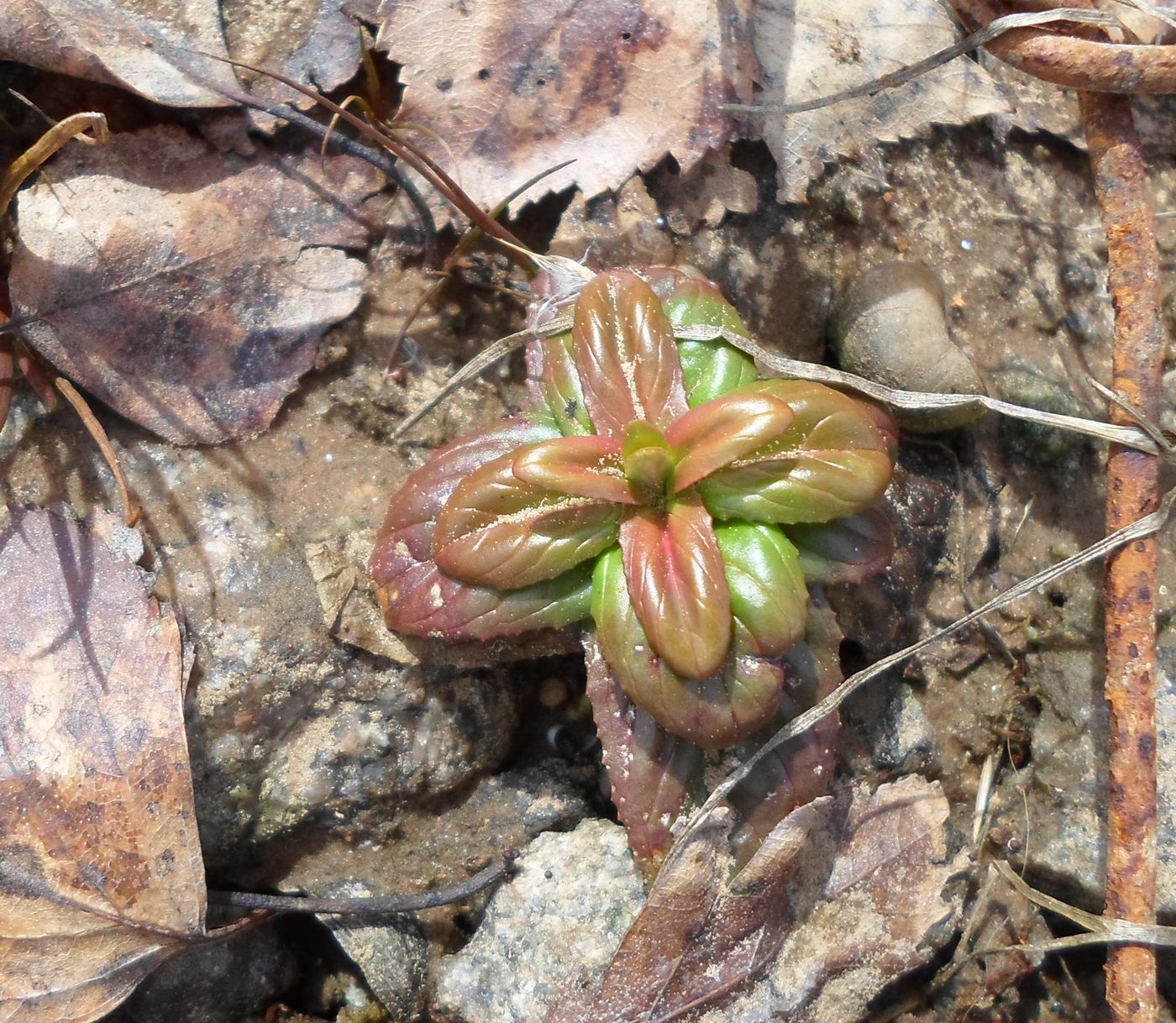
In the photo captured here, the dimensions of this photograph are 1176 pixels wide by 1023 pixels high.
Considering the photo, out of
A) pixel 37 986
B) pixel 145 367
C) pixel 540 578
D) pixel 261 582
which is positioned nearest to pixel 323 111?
pixel 145 367

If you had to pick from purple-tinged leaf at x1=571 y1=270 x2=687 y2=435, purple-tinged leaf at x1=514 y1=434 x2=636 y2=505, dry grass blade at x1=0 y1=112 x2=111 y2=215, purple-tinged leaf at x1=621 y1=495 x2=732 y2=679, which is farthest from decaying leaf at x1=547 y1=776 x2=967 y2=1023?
dry grass blade at x1=0 y1=112 x2=111 y2=215

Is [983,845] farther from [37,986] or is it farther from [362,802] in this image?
[37,986]

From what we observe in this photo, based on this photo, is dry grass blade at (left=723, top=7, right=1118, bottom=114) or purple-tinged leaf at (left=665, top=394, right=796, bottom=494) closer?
purple-tinged leaf at (left=665, top=394, right=796, bottom=494)

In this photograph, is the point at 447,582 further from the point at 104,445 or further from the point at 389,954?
the point at 389,954

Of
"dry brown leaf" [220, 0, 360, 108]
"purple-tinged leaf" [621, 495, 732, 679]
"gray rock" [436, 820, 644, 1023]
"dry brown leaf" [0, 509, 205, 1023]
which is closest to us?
"purple-tinged leaf" [621, 495, 732, 679]

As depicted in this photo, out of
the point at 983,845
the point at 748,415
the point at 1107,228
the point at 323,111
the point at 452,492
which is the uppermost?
the point at 323,111

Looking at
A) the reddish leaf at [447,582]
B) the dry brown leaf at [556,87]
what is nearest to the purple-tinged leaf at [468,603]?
the reddish leaf at [447,582]

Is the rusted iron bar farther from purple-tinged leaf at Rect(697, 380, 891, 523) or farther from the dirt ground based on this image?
purple-tinged leaf at Rect(697, 380, 891, 523)
